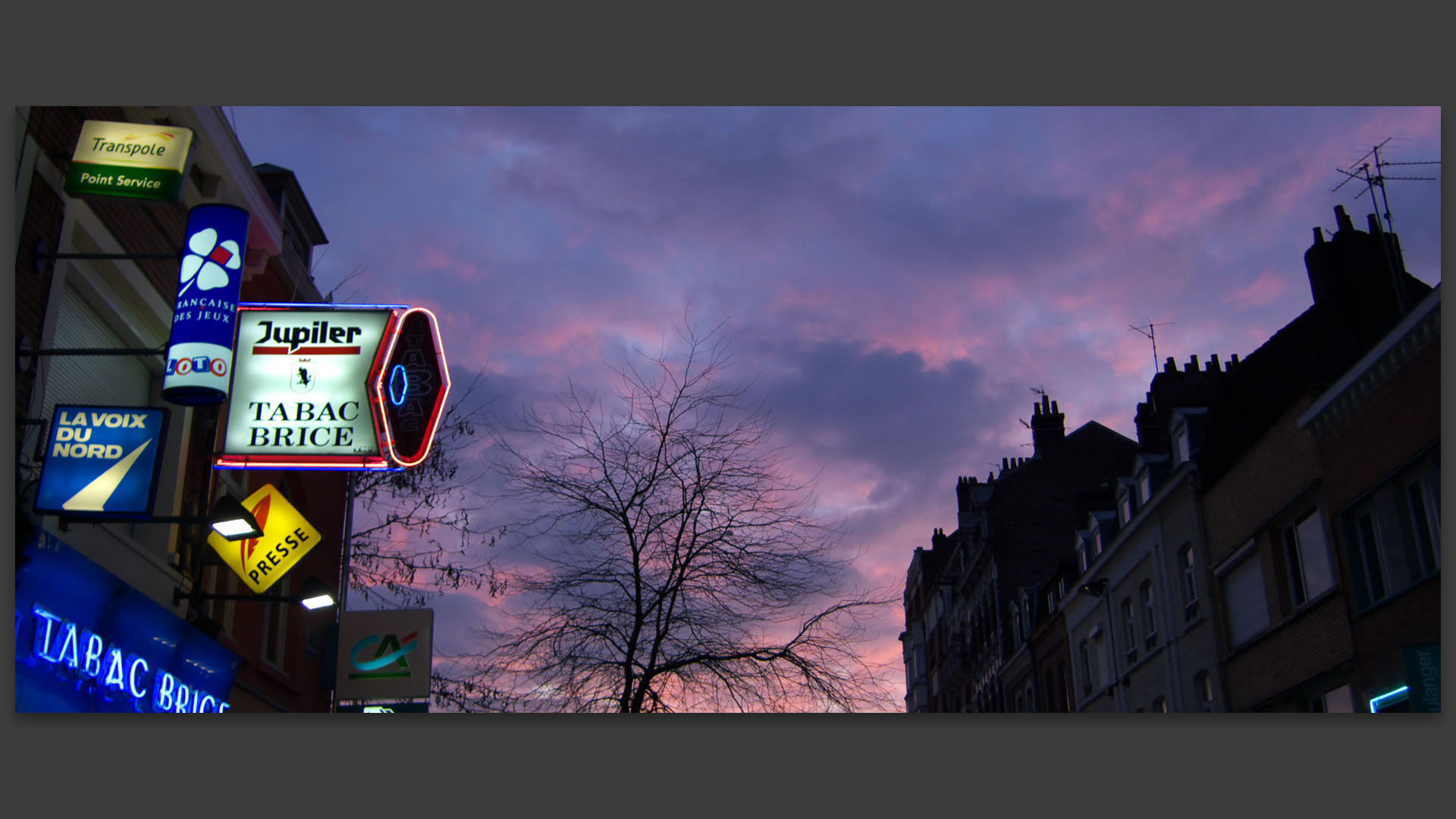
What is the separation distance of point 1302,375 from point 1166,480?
220 inches

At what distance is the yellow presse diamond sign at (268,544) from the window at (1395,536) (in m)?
9.44

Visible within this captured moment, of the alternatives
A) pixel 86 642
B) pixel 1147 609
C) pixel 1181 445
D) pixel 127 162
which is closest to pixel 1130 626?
pixel 1147 609

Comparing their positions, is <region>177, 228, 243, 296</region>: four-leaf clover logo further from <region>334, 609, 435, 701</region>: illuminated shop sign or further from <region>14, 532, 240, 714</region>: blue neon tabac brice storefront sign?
<region>334, 609, 435, 701</region>: illuminated shop sign

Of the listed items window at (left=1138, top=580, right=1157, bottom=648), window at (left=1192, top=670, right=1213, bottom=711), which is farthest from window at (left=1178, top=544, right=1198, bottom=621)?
window at (left=1192, top=670, right=1213, bottom=711)

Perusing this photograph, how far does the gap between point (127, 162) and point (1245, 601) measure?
519 inches

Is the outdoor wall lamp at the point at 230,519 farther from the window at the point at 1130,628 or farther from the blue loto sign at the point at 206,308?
the window at the point at 1130,628

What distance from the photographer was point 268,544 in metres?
10.6

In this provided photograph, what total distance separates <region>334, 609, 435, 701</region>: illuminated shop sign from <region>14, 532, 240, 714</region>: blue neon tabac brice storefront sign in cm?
367

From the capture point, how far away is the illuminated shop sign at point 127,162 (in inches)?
323

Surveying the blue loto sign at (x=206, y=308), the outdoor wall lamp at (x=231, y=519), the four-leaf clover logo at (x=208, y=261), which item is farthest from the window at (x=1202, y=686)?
the four-leaf clover logo at (x=208, y=261)

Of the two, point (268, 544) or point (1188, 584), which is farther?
point (1188, 584)

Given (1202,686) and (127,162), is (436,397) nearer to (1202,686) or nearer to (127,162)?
(127,162)

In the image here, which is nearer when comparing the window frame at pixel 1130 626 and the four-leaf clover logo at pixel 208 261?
the four-leaf clover logo at pixel 208 261

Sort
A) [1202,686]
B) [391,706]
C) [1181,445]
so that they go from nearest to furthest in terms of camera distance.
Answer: [1202,686]
[391,706]
[1181,445]
